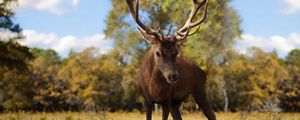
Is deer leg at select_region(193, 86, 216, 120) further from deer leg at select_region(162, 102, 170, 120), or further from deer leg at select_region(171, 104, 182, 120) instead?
deer leg at select_region(162, 102, 170, 120)

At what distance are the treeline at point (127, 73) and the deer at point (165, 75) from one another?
1801cm

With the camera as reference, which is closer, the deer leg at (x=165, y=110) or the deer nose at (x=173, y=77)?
the deer nose at (x=173, y=77)

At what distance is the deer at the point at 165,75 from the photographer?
9453 millimetres

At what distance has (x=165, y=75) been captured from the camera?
30.7 feet

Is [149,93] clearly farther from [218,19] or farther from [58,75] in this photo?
[58,75]

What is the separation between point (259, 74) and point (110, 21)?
1720cm

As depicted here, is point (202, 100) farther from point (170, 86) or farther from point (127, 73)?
point (127, 73)

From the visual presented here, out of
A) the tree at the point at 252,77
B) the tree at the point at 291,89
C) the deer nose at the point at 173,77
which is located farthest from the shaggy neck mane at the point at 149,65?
the tree at the point at 291,89

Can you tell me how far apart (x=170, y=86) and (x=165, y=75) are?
734 millimetres

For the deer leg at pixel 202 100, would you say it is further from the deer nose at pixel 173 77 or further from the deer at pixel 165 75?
the deer nose at pixel 173 77

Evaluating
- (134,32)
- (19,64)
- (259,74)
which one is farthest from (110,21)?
(259,74)

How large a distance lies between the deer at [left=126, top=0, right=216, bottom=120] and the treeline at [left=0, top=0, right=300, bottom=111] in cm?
1801

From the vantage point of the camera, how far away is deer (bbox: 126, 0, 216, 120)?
945 cm

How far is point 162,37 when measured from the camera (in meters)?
9.57
